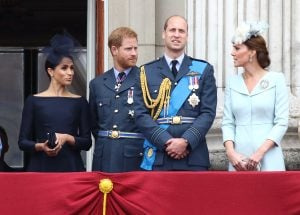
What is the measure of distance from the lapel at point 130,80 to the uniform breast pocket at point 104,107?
138mm

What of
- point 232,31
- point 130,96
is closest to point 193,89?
point 130,96

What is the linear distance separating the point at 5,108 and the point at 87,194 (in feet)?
21.2

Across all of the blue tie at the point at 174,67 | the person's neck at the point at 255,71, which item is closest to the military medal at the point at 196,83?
the blue tie at the point at 174,67

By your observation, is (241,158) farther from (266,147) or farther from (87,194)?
(87,194)

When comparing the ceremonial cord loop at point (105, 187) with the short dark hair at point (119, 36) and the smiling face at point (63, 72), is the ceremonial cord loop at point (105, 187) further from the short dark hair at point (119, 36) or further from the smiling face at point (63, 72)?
the short dark hair at point (119, 36)

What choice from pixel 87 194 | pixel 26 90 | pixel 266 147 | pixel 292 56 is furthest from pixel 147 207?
pixel 26 90

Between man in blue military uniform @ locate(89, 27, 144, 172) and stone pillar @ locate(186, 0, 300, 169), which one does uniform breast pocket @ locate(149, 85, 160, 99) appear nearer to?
man in blue military uniform @ locate(89, 27, 144, 172)

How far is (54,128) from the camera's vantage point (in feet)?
26.9

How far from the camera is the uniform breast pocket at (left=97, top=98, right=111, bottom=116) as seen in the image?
8.32 meters

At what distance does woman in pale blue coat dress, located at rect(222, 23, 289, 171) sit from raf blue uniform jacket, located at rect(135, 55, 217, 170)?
166mm

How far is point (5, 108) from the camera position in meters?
13.5

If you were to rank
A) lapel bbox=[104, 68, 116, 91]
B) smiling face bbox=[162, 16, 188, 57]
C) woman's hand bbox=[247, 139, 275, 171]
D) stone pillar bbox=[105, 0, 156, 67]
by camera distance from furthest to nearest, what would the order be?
1. stone pillar bbox=[105, 0, 156, 67]
2. lapel bbox=[104, 68, 116, 91]
3. smiling face bbox=[162, 16, 188, 57]
4. woman's hand bbox=[247, 139, 275, 171]

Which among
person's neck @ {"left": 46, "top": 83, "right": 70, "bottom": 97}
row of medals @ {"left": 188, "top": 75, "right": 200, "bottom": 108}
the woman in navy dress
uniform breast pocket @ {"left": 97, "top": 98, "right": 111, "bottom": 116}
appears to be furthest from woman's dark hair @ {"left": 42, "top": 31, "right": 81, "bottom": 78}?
row of medals @ {"left": 188, "top": 75, "right": 200, "bottom": 108}

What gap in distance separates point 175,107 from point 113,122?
2.05 ft
